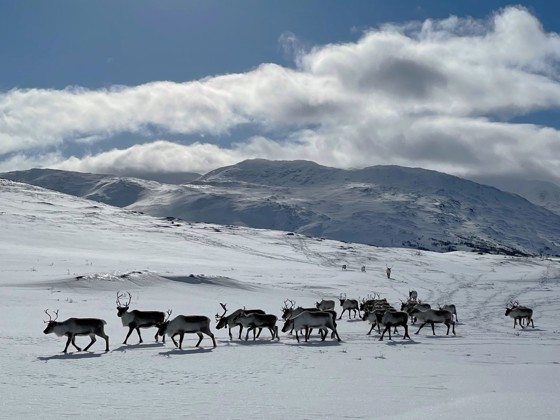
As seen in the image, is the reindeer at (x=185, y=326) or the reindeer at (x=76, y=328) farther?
the reindeer at (x=185, y=326)

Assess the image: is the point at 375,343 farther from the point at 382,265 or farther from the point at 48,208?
the point at 48,208

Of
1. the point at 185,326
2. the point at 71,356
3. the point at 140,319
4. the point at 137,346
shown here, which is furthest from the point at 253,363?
the point at 140,319

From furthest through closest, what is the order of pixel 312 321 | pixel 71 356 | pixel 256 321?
pixel 256 321 < pixel 312 321 < pixel 71 356

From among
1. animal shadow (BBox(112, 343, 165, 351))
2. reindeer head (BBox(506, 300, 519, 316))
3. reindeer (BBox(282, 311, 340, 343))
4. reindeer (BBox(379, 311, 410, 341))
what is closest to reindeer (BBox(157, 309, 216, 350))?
animal shadow (BBox(112, 343, 165, 351))

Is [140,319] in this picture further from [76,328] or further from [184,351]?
[184,351]

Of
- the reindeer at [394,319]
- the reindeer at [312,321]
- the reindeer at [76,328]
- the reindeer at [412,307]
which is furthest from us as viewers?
the reindeer at [412,307]

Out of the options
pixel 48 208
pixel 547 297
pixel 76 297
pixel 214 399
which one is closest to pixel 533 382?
pixel 214 399

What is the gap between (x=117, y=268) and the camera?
160 ft

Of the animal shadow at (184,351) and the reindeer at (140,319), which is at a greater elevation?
the reindeer at (140,319)

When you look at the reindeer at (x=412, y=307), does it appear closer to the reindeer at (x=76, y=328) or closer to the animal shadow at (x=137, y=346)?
the animal shadow at (x=137, y=346)

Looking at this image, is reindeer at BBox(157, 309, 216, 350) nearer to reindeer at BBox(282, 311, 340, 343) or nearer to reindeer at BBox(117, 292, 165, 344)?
reindeer at BBox(117, 292, 165, 344)

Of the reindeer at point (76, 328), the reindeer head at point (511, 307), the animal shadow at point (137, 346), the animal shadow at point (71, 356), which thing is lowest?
the animal shadow at point (71, 356)

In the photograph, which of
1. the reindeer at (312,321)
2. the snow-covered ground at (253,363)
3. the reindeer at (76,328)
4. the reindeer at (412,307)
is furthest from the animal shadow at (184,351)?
the reindeer at (412,307)

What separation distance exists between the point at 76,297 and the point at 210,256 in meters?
43.5
